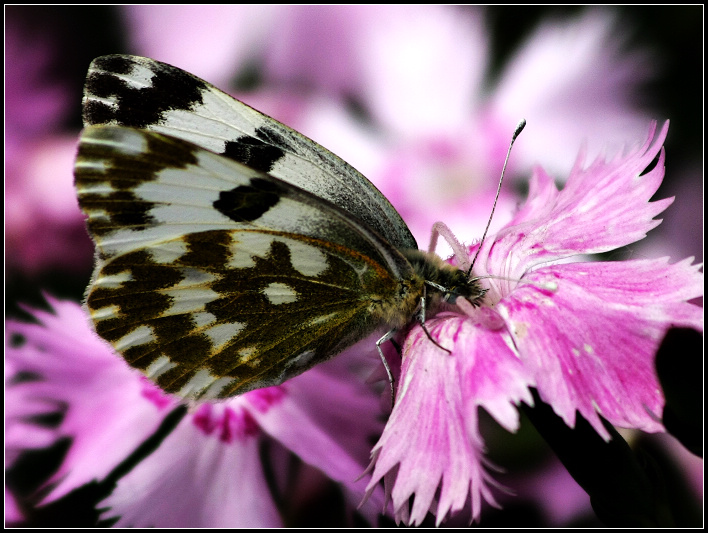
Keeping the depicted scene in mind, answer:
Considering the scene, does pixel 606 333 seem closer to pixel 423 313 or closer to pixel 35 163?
pixel 423 313

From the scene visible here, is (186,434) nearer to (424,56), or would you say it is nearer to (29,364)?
(29,364)

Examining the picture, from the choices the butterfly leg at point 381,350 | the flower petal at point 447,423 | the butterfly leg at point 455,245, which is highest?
the butterfly leg at point 455,245

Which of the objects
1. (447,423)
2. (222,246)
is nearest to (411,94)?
(222,246)

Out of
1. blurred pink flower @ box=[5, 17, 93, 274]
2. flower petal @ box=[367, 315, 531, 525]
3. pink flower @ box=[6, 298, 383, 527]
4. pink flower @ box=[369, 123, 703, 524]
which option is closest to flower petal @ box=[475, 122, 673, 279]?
pink flower @ box=[369, 123, 703, 524]

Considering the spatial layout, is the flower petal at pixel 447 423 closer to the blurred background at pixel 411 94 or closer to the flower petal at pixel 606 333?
the flower petal at pixel 606 333

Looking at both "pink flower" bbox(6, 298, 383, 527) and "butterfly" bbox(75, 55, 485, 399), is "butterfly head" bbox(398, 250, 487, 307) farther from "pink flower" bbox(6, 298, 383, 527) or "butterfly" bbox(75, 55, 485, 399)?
"pink flower" bbox(6, 298, 383, 527)

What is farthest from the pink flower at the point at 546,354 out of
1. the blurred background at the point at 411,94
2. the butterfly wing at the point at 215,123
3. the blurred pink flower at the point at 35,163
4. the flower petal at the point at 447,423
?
the blurred pink flower at the point at 35,163
